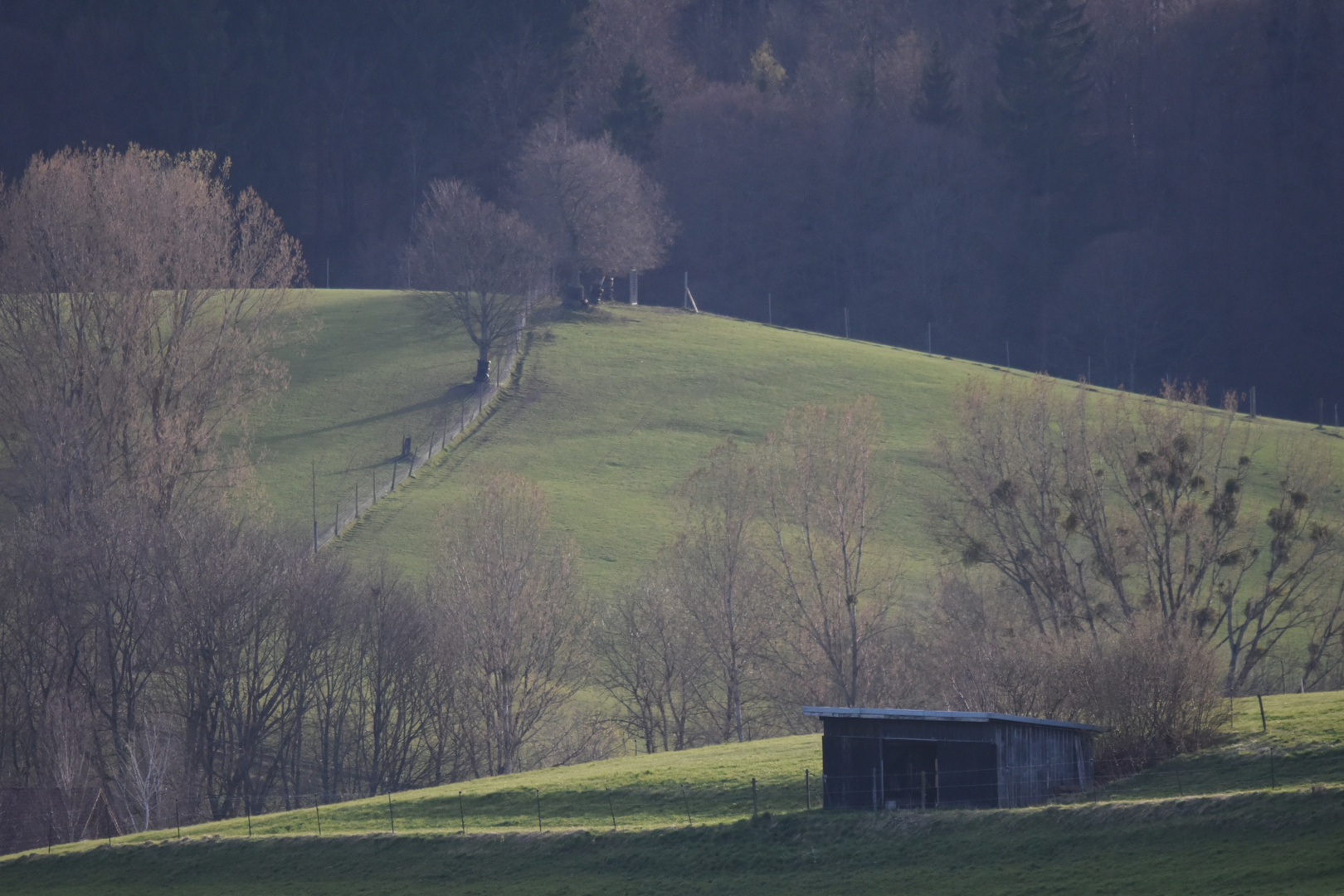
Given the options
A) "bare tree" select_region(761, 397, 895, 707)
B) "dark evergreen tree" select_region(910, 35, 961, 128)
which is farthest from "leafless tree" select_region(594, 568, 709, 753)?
"dark evergreen tree" select_region(910, 35, 961, 128)

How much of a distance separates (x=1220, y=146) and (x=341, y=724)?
322 feet

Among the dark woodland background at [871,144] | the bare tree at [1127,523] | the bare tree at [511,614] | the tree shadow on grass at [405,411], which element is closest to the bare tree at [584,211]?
the tree shadow on grass at [405,411]

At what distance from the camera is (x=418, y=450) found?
71875 millimetres

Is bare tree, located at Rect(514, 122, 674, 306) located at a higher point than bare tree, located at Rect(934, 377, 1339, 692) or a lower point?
higher

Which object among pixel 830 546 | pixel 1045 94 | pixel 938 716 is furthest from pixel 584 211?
pixel 938 716

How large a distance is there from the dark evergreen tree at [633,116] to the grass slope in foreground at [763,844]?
84155mm

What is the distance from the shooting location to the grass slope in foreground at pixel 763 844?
88.4 feet

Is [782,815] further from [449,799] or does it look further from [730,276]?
[730,276]

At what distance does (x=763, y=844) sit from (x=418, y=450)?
43.4 meters

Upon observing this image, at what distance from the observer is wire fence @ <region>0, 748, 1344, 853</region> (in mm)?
32344

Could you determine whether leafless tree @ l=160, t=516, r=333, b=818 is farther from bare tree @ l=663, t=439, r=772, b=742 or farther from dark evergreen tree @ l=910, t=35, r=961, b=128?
dark evergreen tree @ l=910, t=35, r=961, b=128

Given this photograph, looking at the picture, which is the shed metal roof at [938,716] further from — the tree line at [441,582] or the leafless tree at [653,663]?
the leafless tree at [653,663]

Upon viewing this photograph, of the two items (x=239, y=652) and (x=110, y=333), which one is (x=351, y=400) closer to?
(x=110, y=333)

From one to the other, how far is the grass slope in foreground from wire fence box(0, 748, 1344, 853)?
0.12 m
